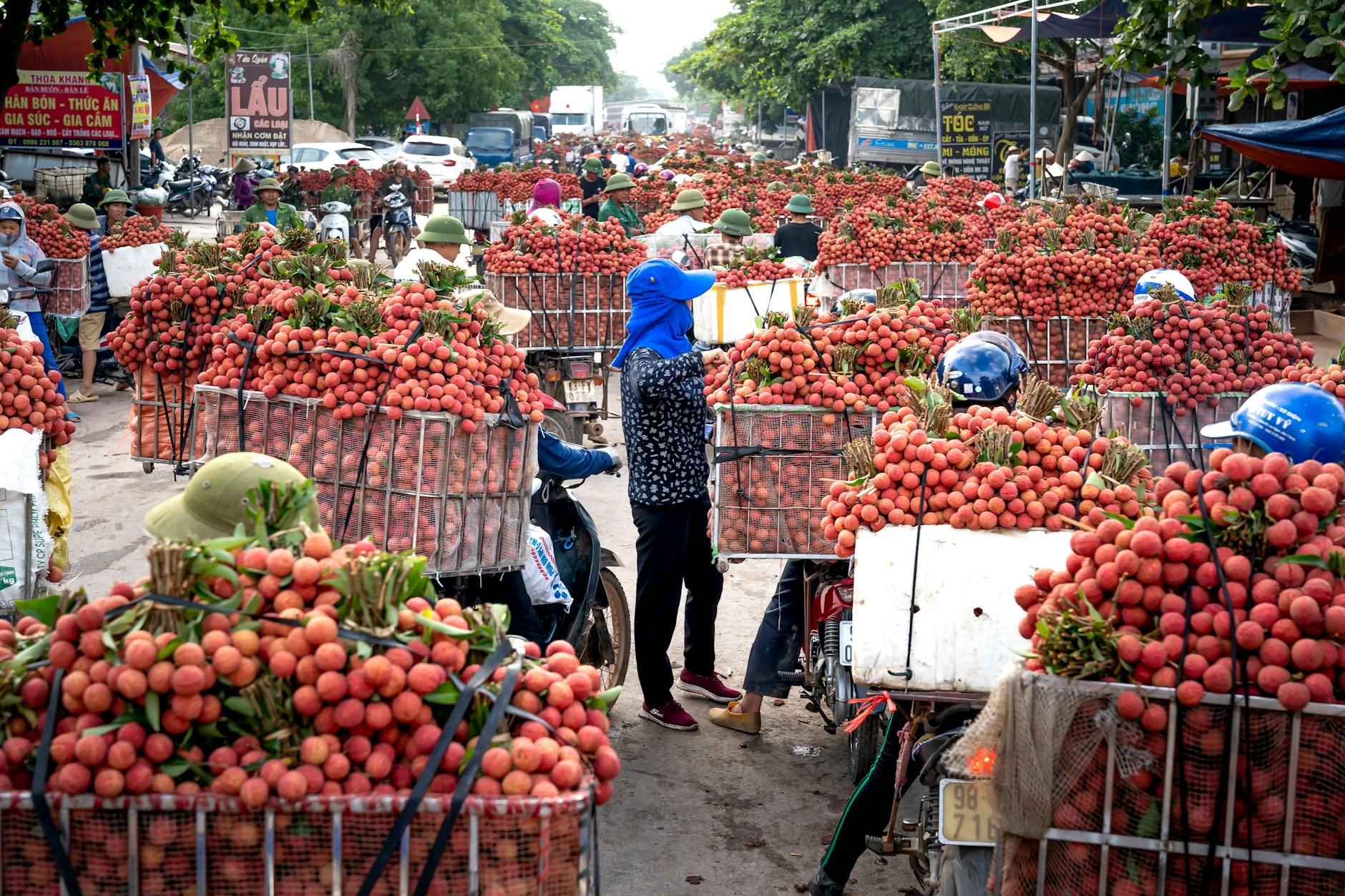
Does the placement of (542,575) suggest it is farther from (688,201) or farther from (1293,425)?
(688,201)

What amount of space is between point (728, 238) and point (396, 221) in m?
11.2

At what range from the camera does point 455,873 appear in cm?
256

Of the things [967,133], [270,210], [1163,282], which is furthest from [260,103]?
[1163,282]

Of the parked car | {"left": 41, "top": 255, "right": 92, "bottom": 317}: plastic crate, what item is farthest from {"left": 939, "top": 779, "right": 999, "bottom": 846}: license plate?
the parked car

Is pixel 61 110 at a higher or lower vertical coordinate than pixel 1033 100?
lower

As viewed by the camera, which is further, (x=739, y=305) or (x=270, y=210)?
(x=270, y=210)

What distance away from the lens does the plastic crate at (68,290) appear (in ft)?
43.7

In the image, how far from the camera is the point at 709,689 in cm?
669

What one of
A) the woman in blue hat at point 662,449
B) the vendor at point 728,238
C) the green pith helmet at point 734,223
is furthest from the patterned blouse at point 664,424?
the green pith helmet at point 734,223

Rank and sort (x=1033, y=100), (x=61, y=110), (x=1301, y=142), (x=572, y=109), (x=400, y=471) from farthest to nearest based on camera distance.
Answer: (x=572, y=109)
(x=1033, y=100)
(x=61, y=110)
(x=1301, y=142)
(x=400, y=471)

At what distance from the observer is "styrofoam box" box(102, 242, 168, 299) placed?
13758mm

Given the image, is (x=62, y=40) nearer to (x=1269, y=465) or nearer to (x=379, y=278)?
(x=379, y=278)

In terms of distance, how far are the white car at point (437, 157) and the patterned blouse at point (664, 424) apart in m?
33.6

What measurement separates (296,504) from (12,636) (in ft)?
2.13
